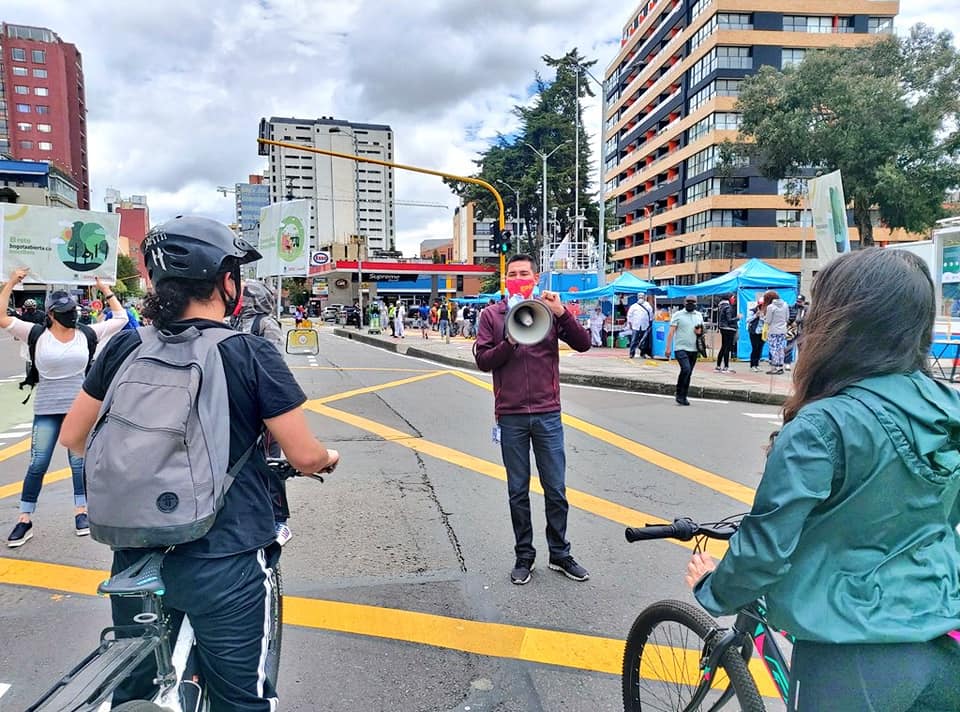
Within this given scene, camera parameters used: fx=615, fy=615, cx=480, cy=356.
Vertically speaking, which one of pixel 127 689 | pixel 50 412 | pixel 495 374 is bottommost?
pixel 127 689

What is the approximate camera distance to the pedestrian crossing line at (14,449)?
286 inches

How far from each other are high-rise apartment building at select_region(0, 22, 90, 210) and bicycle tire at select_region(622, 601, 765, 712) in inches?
4258

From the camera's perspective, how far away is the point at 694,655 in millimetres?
2096

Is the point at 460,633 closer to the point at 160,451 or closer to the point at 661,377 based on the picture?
the point at 160,451

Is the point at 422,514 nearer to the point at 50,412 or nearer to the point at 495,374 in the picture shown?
the point at 495,374

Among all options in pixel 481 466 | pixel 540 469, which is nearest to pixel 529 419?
pixel 540 469

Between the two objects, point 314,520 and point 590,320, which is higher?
point 590,320

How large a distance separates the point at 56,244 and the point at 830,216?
39.8 ft

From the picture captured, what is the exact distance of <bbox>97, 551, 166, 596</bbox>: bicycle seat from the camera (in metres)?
1.59

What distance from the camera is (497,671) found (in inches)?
116

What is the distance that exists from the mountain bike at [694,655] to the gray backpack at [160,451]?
1.25 meters

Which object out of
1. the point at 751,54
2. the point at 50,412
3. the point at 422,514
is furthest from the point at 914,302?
the point at 751,54

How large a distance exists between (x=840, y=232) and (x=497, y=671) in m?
11.0

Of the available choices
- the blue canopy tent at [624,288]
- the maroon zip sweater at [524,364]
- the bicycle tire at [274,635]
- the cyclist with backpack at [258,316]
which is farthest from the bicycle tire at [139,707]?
the blue canopy tent at [624,288]
